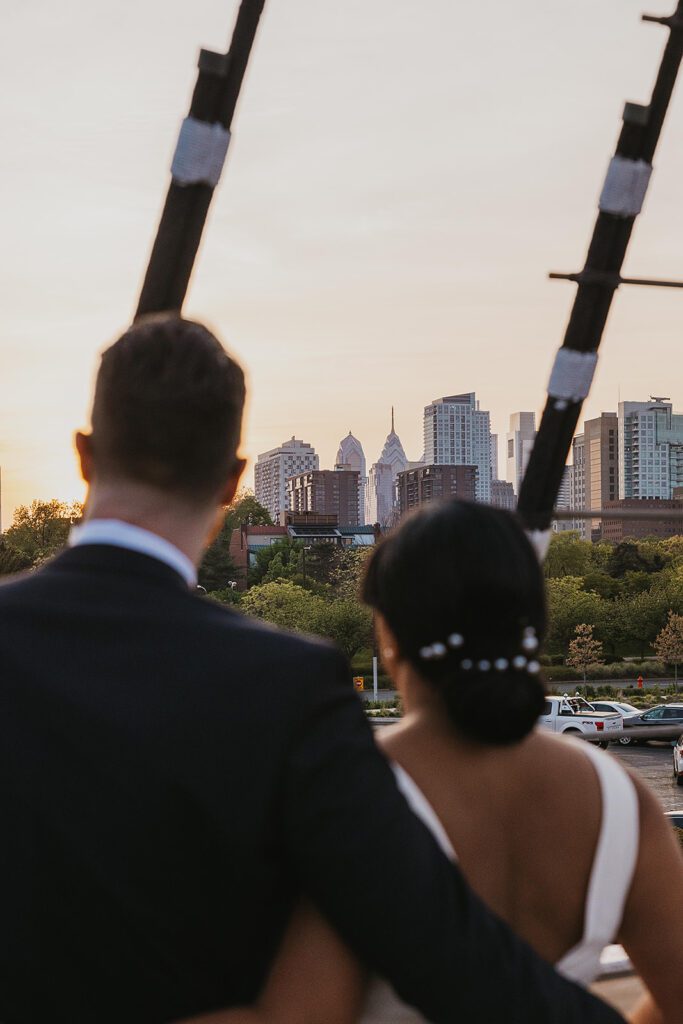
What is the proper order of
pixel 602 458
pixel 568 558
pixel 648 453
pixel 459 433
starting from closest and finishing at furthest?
pixel 568 558, pixel 602 458, pixel 648 453, pixel 459 433

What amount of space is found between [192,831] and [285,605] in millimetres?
26881

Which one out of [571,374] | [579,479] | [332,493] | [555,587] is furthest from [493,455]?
[571,374]

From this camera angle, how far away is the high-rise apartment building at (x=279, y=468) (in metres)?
123

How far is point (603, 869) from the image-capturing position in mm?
967

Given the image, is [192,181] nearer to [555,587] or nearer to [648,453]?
[555,587]

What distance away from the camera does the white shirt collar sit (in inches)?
34.1

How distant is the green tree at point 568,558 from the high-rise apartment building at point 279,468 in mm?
86646

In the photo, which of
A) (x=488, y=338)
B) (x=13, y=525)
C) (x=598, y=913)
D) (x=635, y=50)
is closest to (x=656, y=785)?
(x=488, y=338)

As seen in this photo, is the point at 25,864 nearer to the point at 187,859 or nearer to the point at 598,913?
the point at 187,859

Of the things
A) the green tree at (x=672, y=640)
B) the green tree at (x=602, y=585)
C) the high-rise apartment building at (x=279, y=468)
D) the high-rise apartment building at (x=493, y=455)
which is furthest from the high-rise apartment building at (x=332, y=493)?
the green tree at (x=672, y=640)

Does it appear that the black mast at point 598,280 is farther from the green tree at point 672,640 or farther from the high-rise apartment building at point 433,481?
the high-rise apartment building at point 433,481

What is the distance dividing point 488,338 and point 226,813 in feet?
12.1

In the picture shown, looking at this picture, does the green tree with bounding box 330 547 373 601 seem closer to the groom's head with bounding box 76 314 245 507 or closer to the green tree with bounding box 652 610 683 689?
the green tree with bounding box 652 610 683 689

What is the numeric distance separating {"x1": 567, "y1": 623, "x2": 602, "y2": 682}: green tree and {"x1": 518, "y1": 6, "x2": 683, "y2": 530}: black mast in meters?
26.9
